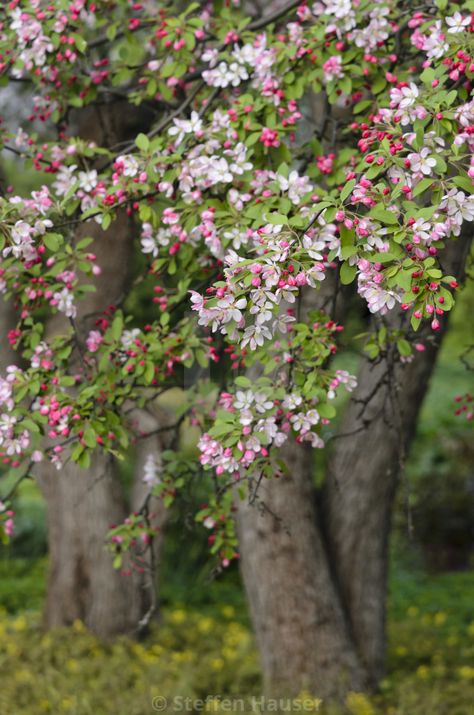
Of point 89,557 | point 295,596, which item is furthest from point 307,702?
point 89,557

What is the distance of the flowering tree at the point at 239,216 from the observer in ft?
7.16

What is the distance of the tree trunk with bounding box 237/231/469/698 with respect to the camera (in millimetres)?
4637

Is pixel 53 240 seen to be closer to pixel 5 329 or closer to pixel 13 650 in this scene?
pixel 5 329

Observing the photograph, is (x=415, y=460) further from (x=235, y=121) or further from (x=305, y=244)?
(x=305, y=244)

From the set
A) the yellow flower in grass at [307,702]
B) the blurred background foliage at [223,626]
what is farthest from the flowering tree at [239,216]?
the yellow flower in grass at [307,702]

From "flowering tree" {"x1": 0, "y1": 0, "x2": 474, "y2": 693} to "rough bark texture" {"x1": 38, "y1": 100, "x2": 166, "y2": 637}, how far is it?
1651mm

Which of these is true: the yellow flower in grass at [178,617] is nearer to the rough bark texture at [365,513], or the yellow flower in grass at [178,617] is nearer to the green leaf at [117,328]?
the rough bark texture at [365,513]

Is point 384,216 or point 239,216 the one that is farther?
point 239,216

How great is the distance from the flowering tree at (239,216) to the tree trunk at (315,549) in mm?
650

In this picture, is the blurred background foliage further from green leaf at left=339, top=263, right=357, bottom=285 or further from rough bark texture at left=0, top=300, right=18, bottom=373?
rough bark texture at left=0, top=300, right=18, bottom=373

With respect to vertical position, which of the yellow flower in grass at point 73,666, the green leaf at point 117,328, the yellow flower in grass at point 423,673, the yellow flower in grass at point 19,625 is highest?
the green leaf at point 117,328

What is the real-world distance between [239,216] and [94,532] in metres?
3.68

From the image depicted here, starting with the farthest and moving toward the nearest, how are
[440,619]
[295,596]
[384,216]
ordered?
[440,619], [295,596], [384,216]

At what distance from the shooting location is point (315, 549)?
15.5 ft
